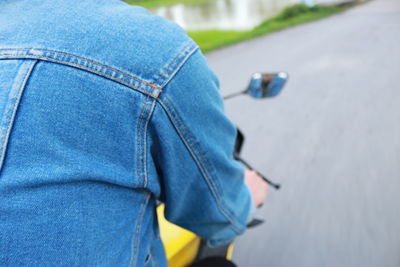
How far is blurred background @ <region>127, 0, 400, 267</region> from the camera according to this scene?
5.65ft

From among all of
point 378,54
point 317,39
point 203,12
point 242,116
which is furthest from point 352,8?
point 242,116

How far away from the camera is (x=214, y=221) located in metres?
0.90

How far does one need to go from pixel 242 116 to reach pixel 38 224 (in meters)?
2.77

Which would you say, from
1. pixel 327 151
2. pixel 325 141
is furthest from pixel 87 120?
pixel 325 141

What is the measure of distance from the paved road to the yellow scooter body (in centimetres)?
52

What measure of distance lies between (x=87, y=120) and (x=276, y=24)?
7272 mm

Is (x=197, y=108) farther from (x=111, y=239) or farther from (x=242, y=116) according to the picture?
(x=242, y=116)

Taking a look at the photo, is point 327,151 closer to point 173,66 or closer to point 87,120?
point 173,66

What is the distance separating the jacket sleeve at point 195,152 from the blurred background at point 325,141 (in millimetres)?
1011

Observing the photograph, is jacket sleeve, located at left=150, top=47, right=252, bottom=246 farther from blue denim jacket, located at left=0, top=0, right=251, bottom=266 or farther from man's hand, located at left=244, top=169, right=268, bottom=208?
man's hand, located at left=244, top=169, right=268, bottom=208

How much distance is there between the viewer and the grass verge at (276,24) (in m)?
6.43

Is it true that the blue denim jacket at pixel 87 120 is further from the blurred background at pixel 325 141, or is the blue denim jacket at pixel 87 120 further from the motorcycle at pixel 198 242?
the blurred background at pixel 325 141

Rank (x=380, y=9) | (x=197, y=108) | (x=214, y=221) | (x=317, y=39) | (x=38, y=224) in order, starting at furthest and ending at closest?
(x=380, y=9), (x=317, y=39), (x=214, y=221), (x=197, y=108), (x=38, y=224)

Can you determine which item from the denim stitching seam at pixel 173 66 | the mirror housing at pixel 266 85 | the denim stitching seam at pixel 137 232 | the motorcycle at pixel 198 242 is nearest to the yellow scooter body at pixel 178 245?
the motorcycle at pixel 198 242
